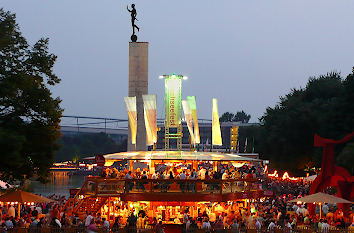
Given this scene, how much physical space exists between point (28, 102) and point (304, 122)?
60851 mm

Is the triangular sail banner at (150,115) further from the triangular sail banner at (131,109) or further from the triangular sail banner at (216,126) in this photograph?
the triangular sail banner at (216,126)

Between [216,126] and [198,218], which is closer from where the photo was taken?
[198,218]

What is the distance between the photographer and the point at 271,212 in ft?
157

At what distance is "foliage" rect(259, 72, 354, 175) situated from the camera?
83744 mm

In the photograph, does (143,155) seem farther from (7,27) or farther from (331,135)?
(331,135)

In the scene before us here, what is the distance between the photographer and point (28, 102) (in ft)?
131

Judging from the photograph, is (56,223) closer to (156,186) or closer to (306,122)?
(156,186)

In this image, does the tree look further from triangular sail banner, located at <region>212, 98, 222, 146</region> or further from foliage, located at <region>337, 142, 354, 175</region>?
foliage, located at <region>337, 142, 354, 175</region>

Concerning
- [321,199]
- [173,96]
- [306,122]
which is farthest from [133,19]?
[306,122]

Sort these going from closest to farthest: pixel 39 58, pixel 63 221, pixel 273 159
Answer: pixel 63 221 → pixel 39 58 → pixel 273 159

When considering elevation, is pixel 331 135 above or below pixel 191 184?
above

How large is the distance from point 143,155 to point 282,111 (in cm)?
6260

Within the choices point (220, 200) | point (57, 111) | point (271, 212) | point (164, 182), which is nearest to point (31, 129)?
point (57, 111)

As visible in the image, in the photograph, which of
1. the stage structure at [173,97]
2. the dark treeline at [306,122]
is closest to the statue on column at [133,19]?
the stage structure at [173,97]
